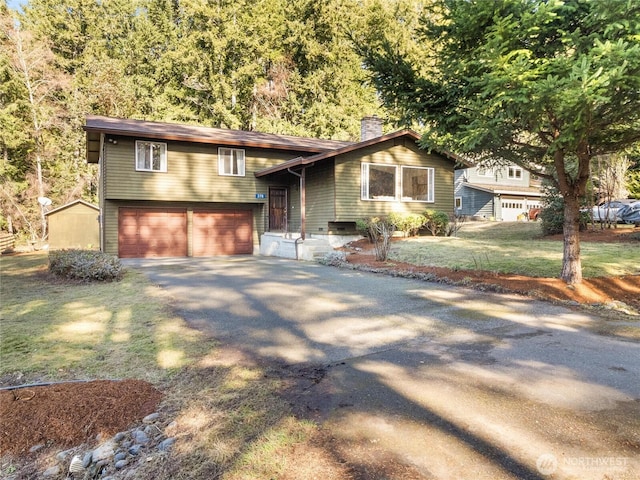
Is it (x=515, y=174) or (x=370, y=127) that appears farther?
(x=515, y=174)

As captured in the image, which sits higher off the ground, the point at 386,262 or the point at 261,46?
the point at 261,46

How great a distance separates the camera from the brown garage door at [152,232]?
1628 centimetres

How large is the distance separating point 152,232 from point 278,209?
5550 mm

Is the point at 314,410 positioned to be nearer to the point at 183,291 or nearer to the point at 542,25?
the point at 183,291

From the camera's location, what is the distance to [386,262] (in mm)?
11539

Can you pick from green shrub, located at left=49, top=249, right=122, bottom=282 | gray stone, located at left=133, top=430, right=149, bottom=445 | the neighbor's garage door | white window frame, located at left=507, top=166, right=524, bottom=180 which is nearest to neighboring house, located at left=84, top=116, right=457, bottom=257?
green shrub, located at left=49, top=249, right=122, bottom=282

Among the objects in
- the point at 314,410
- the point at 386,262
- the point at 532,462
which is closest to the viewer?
the point at 532,462

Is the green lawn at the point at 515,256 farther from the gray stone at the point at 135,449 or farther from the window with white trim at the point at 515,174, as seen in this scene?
the window with white trim at the point at 515,174

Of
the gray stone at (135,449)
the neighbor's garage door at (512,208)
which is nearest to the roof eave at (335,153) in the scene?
the gray stone at (135,449)

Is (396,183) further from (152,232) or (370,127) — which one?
(152,232)

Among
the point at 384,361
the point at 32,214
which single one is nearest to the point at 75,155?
the point at 32,214

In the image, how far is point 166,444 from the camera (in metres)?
2.57

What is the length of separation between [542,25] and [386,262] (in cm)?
682
